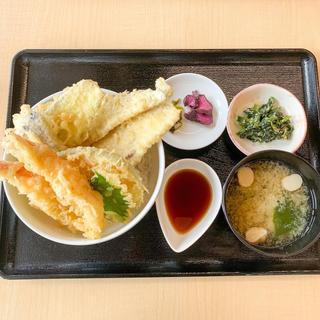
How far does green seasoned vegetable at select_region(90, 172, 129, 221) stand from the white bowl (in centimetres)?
4

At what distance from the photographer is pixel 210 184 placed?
1.49 metres

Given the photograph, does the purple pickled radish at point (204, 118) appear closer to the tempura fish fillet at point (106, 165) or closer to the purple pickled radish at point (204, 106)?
the purple pickled radish at point (204, 106)

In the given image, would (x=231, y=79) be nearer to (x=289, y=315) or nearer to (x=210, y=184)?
(x=210, y=184)

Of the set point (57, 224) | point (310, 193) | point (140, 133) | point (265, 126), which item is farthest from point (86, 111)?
point (310, 193)

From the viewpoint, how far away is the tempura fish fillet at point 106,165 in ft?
3.70

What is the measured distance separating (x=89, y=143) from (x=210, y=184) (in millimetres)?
471

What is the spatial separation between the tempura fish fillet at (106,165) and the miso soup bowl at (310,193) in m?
0.36

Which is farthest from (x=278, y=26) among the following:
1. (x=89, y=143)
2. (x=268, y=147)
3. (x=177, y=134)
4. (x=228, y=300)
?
(x=228, y=300)

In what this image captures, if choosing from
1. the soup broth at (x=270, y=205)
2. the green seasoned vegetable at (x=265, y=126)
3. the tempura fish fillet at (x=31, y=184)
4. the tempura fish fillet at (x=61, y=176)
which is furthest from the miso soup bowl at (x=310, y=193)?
the tempura fish fillet at (x=31, y=184)

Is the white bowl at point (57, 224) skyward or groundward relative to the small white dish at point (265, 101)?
groundward

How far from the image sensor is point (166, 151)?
1520mm

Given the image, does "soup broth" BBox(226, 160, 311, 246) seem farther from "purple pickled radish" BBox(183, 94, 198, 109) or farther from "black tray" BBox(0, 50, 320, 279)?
"purple pickled radish" BBox(183, 94, 198, 109)

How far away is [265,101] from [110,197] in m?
0.75

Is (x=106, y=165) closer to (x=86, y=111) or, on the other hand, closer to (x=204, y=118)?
(x=86, y=111)
